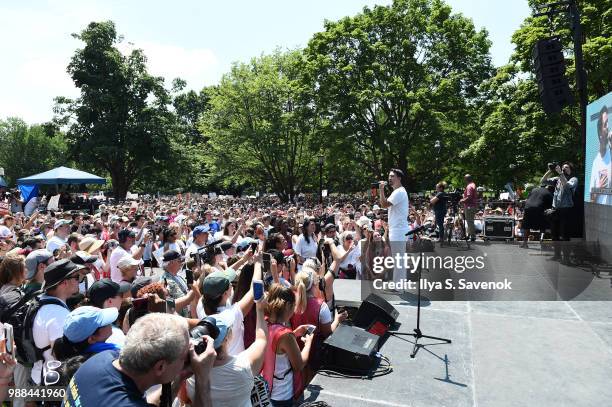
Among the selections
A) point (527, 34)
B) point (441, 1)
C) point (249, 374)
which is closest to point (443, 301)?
point (249, 374)

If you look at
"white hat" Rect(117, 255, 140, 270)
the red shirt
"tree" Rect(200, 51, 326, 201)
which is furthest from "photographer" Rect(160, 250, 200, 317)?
"tree" Rect(200, 51, 326, 201)

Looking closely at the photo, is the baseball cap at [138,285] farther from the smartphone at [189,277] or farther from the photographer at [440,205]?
the photographer at [440,205]

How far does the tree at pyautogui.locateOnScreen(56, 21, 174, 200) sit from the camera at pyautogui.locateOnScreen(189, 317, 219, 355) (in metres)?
37.6

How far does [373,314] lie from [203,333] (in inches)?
151

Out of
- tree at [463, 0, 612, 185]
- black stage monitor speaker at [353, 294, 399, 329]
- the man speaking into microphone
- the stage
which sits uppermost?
tree at [463, 0, 612, 185]

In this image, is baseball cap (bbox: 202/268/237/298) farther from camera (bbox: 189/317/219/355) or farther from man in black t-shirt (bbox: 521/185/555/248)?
man in black t-shirt (bbox: 521/185/555/248)

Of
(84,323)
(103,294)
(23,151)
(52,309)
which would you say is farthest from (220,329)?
(23,151)

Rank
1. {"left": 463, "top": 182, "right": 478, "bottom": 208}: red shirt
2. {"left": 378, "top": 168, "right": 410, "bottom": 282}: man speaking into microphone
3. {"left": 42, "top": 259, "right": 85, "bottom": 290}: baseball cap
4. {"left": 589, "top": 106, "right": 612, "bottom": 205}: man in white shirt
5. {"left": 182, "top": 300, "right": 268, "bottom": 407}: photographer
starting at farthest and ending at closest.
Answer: {"left": 463, "top": 182, "right": 478, "bottom": 208}: red shirt < {"left": 589, "top": 106, "right": 612, "bottom": 205}: man in white shirt < {"left": 378, "top": 168, "right": 410, "bottom": 282}: man speaking into microphone < {"left": 42, "top": 259, "right": 85, "bottom": 290}: baseball cap < {"left": 182, "top": 300, "right": 268, "bottom": 407}: photographer

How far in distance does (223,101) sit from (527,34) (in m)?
22.6

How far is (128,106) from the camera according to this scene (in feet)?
126

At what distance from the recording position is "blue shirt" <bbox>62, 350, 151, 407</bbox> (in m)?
1.89

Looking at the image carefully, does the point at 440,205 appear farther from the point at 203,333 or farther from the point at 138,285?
the point at 203,333

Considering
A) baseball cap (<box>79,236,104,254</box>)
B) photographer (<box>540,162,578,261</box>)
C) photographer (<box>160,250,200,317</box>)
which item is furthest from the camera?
photographer (<box>540,162,578,261</box>)

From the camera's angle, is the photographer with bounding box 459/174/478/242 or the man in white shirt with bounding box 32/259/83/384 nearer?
the man in white shirt with bounding box 32/259/83/384
